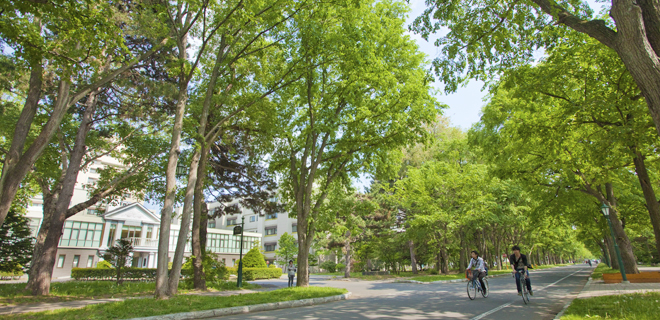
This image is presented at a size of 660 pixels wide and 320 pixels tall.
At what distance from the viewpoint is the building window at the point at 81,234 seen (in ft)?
112

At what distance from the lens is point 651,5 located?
559 centimetres

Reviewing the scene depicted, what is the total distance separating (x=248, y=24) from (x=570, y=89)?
12.5m

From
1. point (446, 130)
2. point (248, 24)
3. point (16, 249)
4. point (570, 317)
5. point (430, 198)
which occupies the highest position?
point (446, 130)

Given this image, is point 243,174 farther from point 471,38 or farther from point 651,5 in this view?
point 651,5

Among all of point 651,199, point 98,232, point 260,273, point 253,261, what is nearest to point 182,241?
point 651,199

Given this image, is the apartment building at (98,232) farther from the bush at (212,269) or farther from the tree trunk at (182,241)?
the tree trunk at (182,241)

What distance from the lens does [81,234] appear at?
116 ft

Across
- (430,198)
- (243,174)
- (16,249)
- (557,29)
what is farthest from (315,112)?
(16,249)

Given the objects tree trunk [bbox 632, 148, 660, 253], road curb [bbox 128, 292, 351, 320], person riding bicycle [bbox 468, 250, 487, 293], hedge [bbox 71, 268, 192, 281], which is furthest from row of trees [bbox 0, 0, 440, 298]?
tree trunk [bbox 632, 148, 660, 253]

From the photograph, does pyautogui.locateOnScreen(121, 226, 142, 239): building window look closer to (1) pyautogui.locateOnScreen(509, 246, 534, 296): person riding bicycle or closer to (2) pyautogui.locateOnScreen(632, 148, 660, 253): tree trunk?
(1) pyautogui.locateOnScreen(509, 246, 534, 296): person riding bicycle

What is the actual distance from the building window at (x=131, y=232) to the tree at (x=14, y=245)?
16.8 metres

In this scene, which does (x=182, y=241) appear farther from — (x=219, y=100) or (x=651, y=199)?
(x=651, y=199)

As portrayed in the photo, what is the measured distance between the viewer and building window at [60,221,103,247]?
112 ft

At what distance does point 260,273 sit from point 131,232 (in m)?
19.8
